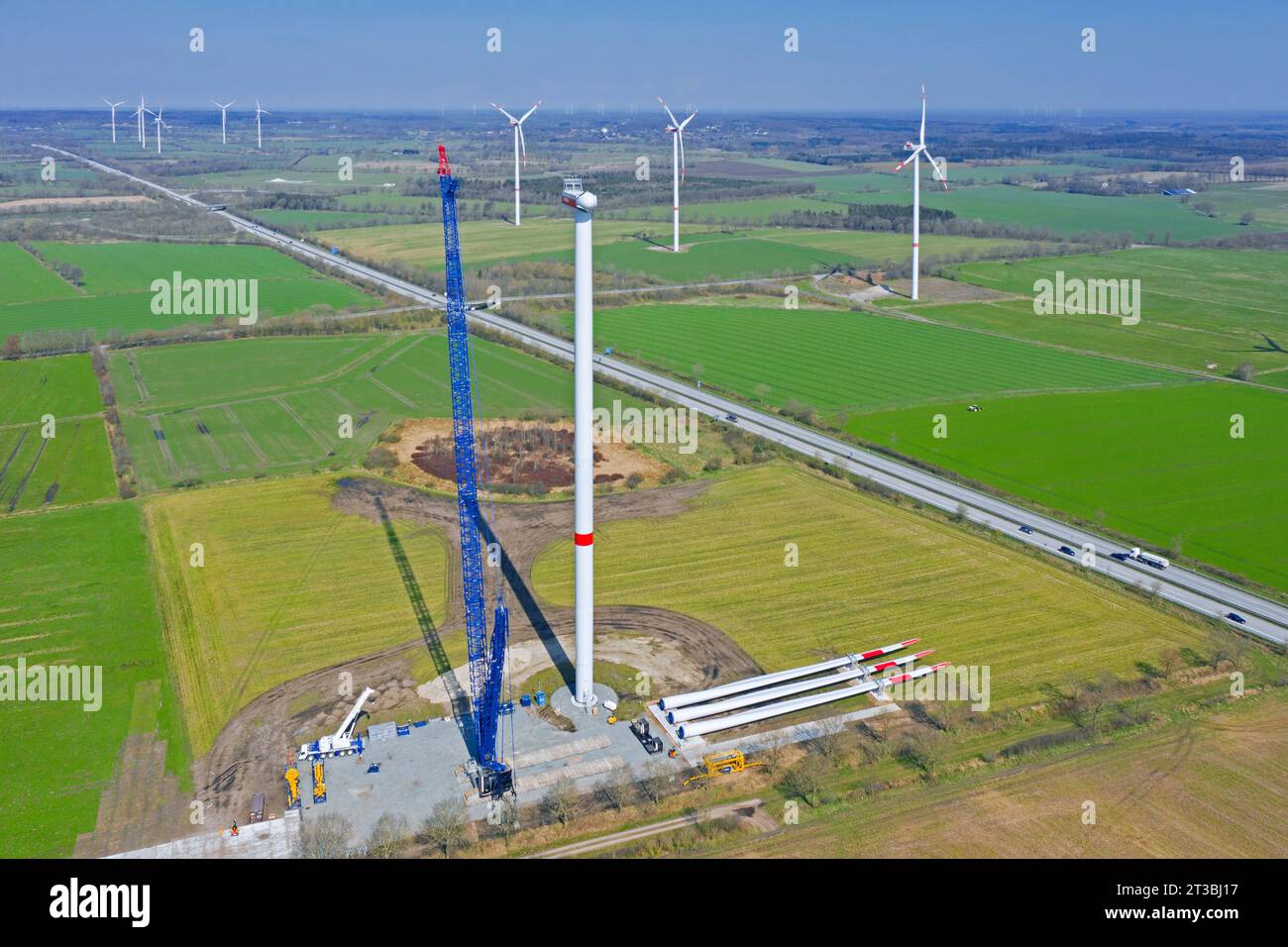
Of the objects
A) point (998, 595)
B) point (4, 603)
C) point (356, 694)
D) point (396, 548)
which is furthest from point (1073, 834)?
point (4, 603)

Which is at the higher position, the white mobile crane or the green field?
the green field

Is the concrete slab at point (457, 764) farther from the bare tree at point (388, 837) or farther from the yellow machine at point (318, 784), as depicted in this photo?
the bare tree at point (388, 837)

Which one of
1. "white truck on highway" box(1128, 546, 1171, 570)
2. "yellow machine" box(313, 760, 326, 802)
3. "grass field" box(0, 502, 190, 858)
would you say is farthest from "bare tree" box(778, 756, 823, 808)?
"white truck on highway" box(1128, 546, 1171, 570)

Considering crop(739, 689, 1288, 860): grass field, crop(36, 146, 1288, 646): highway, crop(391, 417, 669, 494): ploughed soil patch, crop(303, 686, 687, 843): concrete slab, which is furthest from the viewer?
crop(391, 417, 669, 494): ploughed soil patch

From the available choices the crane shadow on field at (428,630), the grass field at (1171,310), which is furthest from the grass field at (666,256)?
the crane shadow on field at (428,630)

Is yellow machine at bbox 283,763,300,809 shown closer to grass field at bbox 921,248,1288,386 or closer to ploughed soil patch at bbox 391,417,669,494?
ploughed soil patch at bbox 391,417,669,494

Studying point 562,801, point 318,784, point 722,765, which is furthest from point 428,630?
point 722,765

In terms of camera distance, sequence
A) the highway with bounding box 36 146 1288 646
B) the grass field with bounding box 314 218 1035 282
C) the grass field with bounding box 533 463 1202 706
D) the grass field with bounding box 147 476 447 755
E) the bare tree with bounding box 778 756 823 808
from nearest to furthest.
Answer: the bare tree with bounding box 778 756 823 808
the grass field with bounding box 147 476 447 755
the grass field with bounding box 533 463 1202 706
the highway with bounding box 36 146 1288 646
the grass field with bounding box 314 218 1035 282
